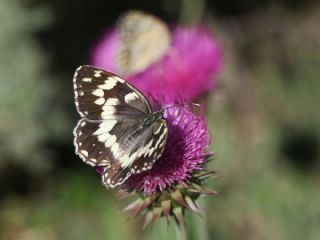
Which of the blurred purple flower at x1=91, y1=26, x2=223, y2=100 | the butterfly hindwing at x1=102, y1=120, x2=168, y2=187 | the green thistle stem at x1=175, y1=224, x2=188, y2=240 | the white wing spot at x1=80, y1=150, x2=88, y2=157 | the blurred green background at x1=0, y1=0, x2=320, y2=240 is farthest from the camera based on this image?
the blurred green background at x1=0, y1=0, x2=320, y2=240

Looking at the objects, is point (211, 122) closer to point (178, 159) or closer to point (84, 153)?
point (178, 159)

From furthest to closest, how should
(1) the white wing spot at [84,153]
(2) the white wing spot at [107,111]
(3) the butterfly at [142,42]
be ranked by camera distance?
(3) the butterfly at [142,42], (2) the white wing spot at [107,111], (1) the white wing spot at [84,153]

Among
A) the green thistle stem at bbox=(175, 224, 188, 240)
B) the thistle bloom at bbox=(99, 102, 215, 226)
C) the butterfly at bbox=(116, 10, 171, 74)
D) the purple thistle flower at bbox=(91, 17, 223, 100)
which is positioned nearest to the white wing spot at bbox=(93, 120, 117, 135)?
the thistle bloom at bbox=(99, 102, 215, 226)

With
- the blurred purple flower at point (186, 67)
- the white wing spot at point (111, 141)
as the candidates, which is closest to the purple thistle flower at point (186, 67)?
the blurred purple flower at point (186, 67)

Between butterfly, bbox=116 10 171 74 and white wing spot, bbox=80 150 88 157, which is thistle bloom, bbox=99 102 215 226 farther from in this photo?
butterfly, bbox=116 10 171 74

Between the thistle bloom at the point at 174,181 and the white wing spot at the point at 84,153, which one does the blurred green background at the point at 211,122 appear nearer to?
the thistle bloom at the point at 174,181

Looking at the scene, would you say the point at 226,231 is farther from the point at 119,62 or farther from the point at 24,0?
the point at 24,0

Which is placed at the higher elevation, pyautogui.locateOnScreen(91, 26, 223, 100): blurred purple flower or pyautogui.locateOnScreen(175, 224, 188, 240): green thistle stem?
pyautogui.locateOnScreen(91, 26, 223, 100): blurred purple flower
